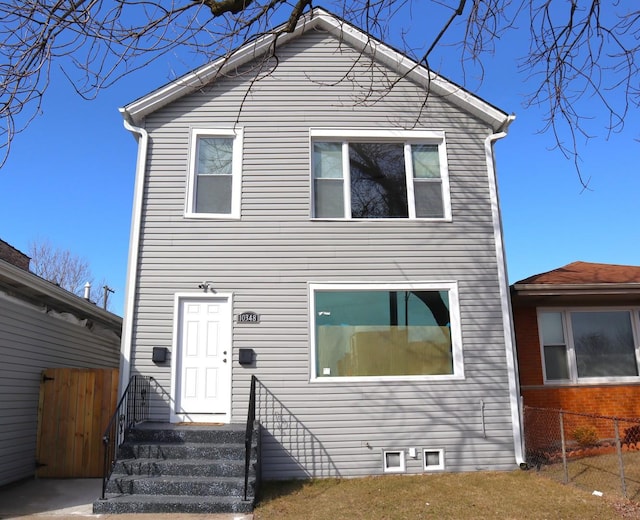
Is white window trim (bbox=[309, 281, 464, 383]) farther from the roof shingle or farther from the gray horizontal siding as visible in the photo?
the gray horizontal siding

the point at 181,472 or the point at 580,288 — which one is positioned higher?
the point at 580,288

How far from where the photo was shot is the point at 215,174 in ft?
28.6

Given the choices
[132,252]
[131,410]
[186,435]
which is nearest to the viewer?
[186,435]

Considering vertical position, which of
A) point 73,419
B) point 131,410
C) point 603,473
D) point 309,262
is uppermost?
point 309,262

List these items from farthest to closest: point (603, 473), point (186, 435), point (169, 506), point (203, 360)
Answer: point (203, 360)
point (603, 473)
point (186, 435)
point (169, 506)

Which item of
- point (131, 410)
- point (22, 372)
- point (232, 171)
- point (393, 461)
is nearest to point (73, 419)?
point (22, 372)

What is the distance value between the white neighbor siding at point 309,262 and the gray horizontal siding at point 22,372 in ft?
5.75

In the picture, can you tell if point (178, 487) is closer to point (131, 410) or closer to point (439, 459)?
point (131, 410)

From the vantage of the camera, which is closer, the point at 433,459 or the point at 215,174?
the point at 433,459

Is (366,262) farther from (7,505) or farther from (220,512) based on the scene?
(7,505)

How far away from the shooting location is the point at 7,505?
6.37 m

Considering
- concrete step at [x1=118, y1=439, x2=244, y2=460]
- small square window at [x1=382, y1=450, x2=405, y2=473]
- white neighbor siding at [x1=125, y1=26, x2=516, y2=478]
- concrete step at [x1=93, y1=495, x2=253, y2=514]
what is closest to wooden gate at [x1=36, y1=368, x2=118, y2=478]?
white neighbor siding at [x1=125, y1=26, x2=516, y2=478]

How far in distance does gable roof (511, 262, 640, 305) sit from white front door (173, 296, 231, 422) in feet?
16.4

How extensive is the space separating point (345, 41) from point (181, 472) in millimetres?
7477
